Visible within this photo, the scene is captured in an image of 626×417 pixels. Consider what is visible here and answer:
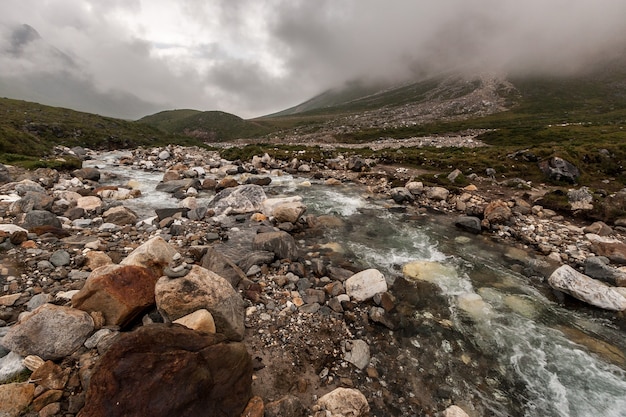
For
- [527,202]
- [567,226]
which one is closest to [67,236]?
[567,226]

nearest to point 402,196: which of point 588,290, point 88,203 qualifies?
point 588,290

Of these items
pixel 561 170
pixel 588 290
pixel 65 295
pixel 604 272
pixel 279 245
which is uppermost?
pixel 65 295

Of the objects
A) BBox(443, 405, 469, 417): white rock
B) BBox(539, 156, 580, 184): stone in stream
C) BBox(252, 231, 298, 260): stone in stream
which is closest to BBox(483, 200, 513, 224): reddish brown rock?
BBox(539, 156, 580, 184): stone in stream

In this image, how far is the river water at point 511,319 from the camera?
657 centimetres

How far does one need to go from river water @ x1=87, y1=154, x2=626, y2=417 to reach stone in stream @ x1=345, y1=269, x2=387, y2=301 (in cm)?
135

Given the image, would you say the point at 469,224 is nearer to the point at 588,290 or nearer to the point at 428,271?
the point at 428,271

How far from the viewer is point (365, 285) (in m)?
9.27

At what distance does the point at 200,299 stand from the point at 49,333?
107 inches

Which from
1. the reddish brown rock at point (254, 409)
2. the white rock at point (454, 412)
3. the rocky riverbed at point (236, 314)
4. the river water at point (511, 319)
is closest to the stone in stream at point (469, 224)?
the rocky riverbed at point (236, 314)

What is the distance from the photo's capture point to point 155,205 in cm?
1702

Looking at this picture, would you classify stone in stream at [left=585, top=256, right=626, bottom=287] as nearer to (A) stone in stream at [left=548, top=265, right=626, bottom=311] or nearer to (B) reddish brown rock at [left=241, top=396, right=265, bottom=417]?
(A) stone in stream at [left=548, top=265, right=626, bottom=311]

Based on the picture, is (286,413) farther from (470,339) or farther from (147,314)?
(470,339)

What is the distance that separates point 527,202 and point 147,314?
2272 centimetres

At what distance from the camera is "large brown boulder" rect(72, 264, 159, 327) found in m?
6.21
